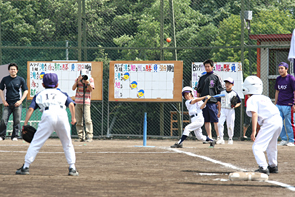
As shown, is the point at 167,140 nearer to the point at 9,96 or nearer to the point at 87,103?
the point at 87,103

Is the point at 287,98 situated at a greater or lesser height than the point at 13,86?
lesser

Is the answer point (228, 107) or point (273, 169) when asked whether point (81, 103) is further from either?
point (273, 169)

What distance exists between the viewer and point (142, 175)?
7059 mm

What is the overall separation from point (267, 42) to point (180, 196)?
1421cm

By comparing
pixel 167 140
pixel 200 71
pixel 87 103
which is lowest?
pixel 167 140

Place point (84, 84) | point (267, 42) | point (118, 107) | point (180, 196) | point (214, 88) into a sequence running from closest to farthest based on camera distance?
1. point (180, 196)
2. point (214, 88)
3. point (84, 84)
4. point (118, 107)
5. point (267, 42)

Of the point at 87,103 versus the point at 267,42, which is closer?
the point at 87,103

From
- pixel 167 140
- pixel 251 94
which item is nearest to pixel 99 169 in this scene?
pixel 251 94

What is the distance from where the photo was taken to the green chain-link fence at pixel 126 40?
54.2 feet

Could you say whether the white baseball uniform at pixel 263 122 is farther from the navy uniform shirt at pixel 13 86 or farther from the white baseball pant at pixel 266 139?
the navy uniform shirt at pixel 13 86

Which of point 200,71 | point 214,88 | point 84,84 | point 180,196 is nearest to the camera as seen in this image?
point 180,196

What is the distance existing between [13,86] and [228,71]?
6545 millimetres

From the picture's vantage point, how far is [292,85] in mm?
12711

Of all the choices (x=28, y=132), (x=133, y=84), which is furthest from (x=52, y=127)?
(x=133, y=84)
